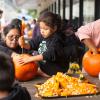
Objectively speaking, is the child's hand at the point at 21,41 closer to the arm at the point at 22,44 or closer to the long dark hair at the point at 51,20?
the arm at the point at 22,44

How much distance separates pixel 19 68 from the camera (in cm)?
245

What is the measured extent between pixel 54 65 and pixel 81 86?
661mm

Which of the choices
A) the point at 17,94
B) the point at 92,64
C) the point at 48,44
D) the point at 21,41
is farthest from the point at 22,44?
the point at 17,94

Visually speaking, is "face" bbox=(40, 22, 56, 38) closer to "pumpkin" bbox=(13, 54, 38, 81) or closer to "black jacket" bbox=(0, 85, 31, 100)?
"pumpkin" bbox=(13, 54, 38, 81)

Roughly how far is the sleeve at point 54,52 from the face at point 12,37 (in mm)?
231

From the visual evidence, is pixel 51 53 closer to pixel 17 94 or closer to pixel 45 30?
pixel 45 30

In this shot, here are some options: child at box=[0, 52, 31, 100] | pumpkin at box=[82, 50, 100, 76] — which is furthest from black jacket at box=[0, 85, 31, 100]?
pumpkin at box=[82, 50, 100, 76]

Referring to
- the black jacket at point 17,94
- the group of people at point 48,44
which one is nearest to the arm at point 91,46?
the group of people at point 48,44

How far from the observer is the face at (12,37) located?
2.46 meters

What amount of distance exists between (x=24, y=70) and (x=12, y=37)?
9.9 inches

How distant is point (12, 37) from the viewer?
2457mm

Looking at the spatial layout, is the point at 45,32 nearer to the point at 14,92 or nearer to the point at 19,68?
the point at 19,68

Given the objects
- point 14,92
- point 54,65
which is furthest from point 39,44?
point 14,92

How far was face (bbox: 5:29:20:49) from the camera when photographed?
2.46 metres
